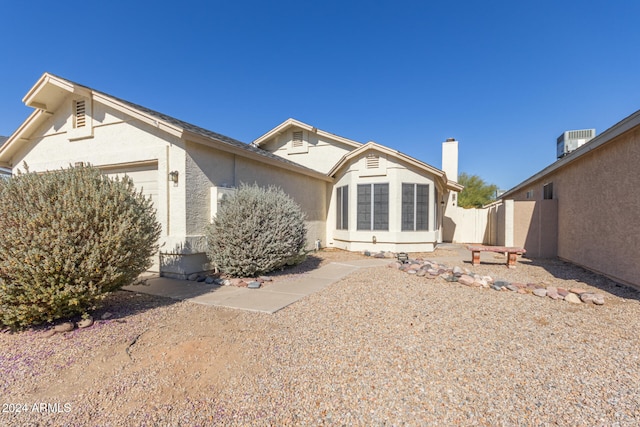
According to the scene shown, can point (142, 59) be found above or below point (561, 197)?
above

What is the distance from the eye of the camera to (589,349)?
3.43 m

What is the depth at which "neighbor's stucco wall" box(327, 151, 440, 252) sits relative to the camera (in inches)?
441

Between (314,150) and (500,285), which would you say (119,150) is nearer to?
(314,150)

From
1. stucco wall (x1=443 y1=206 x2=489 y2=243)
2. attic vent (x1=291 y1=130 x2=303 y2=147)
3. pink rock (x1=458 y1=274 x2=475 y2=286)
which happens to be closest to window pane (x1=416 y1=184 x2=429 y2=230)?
pink rock (x1=458 y1=274 x2=475 y2=286)

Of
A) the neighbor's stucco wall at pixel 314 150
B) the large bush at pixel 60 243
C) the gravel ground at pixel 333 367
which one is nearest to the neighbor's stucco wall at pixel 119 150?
the large bush at pixel 60 243

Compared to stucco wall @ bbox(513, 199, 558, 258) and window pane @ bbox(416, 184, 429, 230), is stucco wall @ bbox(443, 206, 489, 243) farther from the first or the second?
window pane @ bbox(416, 184, 429, 230)

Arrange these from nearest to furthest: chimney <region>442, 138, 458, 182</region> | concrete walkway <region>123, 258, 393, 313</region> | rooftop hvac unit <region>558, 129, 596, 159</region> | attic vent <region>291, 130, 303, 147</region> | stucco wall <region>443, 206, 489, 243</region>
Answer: concrete walkway <region>123, 258, 393, 313</region> → rooftop hvac unit <region>558, 129, 596, 159</region> → attic vent <region>291, 130, 303, 147</region> → stucco wall <region>443, 206, 489, 243</region> → chimney <region>442, 138, 458, 182</region>

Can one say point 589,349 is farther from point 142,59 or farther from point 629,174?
point 142,59

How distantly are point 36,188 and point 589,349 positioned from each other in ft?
25.0

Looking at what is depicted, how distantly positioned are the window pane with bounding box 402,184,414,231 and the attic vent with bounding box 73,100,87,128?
421 inches

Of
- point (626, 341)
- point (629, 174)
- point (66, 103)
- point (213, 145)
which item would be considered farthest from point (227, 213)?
point (629, 174)

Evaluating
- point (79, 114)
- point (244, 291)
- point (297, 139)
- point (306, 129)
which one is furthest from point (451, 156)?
point (79, 114)

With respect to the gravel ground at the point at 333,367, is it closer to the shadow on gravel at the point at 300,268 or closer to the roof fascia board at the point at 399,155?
the shadow on gravel at the point at 300,268

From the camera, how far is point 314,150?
15.0m
